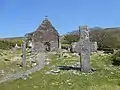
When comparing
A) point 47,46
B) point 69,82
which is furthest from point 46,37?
point 69,82

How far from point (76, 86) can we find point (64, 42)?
78.6 m

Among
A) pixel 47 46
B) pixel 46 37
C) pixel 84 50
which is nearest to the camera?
pixel 84 50

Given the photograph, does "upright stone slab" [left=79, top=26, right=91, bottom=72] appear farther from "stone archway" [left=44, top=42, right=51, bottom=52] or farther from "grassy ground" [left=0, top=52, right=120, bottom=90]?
"stone archway" [left=44, top=42, right=51, bottom=52]

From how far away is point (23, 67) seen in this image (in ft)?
140

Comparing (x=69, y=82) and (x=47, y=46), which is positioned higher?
(x=47, y=46)

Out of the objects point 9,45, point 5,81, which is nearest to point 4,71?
point 5,81

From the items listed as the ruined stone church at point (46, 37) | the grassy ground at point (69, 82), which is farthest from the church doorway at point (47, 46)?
the grassy ground at point (69, 82)

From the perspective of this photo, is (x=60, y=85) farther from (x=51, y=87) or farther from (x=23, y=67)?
(x=23, y=67)

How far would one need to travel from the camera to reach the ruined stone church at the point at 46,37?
82.9 meters

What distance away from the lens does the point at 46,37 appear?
278 ft

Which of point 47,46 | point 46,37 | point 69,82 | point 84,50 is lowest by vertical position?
point 69,82

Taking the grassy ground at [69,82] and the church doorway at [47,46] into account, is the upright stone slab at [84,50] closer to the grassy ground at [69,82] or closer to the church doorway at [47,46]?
the grassy ground at [69,82]

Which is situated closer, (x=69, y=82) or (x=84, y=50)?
(x=69, y=82)

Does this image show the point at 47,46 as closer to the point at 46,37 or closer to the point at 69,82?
the point at 46,37
